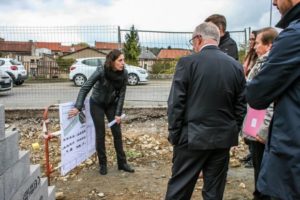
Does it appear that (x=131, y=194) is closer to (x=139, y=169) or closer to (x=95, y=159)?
(x=139, y=169)

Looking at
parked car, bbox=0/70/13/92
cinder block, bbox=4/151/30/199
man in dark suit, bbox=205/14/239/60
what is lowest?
cinder block, bbox=4/151/30/199

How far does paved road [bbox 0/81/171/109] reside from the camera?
400 inches

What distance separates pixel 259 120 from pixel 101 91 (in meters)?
2.53

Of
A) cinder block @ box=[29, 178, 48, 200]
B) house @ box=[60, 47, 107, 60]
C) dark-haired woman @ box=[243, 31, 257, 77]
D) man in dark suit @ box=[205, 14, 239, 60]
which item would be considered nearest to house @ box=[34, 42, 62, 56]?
house @ box=[60, 47, 107, 60]

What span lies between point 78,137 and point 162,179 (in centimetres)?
131

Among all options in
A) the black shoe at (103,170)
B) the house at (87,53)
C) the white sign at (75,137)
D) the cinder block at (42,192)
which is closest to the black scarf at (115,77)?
the white sign at (75,137)

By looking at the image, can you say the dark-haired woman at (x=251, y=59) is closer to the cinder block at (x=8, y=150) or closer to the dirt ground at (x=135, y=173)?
the dirt ground at (x=135, y=173)

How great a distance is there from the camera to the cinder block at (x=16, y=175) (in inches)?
129

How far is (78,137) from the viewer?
19.1 ft

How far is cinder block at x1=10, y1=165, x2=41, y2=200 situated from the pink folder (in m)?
2.14

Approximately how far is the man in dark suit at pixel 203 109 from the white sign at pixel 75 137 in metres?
2.07

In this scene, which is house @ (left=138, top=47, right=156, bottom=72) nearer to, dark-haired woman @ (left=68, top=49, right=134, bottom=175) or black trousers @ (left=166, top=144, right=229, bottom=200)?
dark-haired woman @ (left=68, top=49, right=134, bottom=175)

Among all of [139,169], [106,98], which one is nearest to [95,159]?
[139,169]

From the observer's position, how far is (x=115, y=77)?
Answer: 5.84 m
